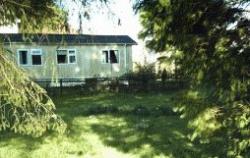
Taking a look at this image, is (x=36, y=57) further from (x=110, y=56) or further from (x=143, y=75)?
(x=143, y=75)

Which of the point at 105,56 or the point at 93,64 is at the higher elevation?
the point at 105,56

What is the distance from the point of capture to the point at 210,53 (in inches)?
373

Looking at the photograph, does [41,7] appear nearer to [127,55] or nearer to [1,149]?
[1,149]

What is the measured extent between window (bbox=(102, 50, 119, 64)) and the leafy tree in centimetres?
3880

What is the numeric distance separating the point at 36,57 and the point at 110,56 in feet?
20.7

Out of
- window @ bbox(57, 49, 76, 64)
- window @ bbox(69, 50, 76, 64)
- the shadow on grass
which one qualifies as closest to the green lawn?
the shadow on grass

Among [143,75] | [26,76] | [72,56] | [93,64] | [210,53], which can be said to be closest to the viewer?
[210,53]

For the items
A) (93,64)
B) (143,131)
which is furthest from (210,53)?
(93,64)

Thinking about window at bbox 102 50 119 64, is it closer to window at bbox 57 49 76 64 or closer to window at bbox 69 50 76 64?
window at bbox 69 50 76 64

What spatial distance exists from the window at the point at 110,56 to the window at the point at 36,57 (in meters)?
5.39

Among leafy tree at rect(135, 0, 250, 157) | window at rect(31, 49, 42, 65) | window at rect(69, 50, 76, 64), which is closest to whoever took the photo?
leafy tree at rect(135, 0, 250, 157)

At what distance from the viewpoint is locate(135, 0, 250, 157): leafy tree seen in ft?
30.1

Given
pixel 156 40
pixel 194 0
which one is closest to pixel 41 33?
pixel 156 40

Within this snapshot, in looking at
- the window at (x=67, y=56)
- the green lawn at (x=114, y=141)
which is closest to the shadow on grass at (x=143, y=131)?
the green lawn at (x=114, y=141)
